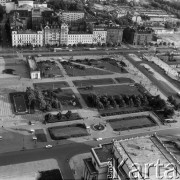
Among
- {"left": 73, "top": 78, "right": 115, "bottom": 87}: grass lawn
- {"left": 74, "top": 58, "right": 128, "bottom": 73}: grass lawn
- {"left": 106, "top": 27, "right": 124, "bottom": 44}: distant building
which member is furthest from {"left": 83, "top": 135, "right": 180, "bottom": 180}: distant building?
{"left": 106, "top": 27, "right": 124, "bottom": 44}: distant building

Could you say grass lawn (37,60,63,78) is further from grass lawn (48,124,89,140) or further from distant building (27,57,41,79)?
grass lawn (48,124,89,140)

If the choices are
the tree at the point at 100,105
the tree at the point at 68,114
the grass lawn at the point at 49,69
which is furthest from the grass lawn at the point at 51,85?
the tree at the point at 68,114

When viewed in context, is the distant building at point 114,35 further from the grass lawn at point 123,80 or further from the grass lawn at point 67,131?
the grass lawn at point 67,131

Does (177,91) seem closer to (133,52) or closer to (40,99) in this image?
(133,52)

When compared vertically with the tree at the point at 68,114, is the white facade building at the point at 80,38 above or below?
above

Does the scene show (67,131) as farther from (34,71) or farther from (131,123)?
(34,71)

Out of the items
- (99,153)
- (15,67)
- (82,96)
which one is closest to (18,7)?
(15,67)
